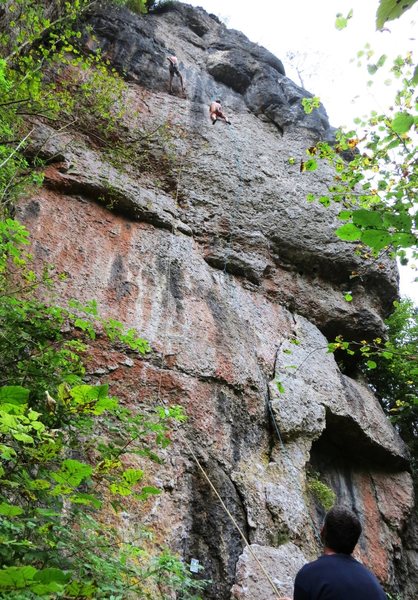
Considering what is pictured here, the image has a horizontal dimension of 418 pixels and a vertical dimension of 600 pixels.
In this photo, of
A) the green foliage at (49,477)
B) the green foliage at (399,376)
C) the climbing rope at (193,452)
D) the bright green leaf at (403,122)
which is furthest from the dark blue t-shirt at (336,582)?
the green foliage at (399,376)

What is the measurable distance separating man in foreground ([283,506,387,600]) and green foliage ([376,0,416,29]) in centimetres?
236

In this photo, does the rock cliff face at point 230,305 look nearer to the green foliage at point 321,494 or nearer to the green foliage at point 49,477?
the green foliage at point 321,494

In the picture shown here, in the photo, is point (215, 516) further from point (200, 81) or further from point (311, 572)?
point (200, 81)

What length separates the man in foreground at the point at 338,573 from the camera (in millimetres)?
2293

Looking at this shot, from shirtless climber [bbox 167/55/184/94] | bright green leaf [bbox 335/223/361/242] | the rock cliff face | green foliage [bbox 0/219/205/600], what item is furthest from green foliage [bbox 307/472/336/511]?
shirtless climber [bbox 167/55/184/94]

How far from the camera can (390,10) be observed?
1480 mm

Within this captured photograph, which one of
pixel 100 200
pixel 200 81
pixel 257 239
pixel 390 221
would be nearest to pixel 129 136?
pixel 100 200

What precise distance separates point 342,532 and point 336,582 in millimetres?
254

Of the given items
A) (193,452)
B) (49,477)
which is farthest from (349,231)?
(193,452)

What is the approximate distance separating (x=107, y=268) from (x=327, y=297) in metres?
4.55

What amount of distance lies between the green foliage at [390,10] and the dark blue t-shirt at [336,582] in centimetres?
246

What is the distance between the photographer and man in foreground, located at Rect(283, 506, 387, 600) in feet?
7.52

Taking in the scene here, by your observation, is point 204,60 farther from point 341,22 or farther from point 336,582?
point 336,582

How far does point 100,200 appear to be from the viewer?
23.6 feet
